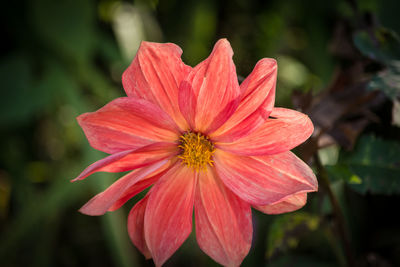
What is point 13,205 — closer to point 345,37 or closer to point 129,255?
point 129,255

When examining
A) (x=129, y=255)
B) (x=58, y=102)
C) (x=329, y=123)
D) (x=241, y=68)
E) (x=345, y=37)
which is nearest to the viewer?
(x=329, y=123)

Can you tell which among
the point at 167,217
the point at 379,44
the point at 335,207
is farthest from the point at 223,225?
the point at 379,44

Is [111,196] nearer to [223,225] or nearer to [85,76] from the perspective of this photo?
[223,225]

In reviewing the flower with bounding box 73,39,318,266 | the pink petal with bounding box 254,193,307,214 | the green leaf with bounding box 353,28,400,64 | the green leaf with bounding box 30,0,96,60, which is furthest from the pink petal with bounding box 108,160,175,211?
the green leaf with bounding box 30,0,96,60

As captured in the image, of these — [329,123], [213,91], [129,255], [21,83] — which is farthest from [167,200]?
[21,83]

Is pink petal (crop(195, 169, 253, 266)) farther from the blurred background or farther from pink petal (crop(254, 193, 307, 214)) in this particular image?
the blurred background

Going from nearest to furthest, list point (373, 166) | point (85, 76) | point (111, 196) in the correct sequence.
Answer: point (111, 196) → point (373, 166) → point (85, 76)

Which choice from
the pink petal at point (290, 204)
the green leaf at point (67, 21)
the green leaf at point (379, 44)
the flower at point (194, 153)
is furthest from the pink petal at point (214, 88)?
the green leaf at point (67, 21)
